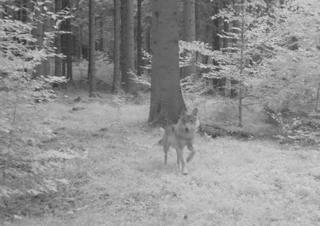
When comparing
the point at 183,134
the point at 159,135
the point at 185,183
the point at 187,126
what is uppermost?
the point at 187,126

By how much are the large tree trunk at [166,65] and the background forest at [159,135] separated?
0.03 meters

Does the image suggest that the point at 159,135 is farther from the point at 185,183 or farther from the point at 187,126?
the point at 185,183

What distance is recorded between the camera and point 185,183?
7.86 meters

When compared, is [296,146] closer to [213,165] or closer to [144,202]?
[213,165]

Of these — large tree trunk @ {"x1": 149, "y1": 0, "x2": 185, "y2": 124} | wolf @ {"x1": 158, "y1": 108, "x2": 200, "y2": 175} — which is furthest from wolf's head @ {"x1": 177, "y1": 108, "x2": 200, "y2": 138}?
large tree trunk @ {"x1": 149, "y1": 0, "x2": 185, "y2": 124}

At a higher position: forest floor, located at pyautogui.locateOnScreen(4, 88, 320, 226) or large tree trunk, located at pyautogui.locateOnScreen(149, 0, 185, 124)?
large tree trunk, located at pyautogui.locateOnScreen(149, 0, 185, 124)

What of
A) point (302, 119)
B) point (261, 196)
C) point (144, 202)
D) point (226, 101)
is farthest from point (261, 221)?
point (226, 101)

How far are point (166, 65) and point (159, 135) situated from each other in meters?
2.12

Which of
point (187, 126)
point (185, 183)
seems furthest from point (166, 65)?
point (185, 183)

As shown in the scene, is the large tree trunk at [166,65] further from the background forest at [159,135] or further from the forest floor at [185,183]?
the forest floor at [185,183]

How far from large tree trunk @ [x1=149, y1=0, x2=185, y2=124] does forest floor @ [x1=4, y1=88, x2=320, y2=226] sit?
0.80 m

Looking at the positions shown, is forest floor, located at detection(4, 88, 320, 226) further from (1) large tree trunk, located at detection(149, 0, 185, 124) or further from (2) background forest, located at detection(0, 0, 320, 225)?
(1) large tree trunk, located at detection(149, 0, 185, 124)

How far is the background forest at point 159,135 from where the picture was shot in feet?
21.8

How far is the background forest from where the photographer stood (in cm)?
665
